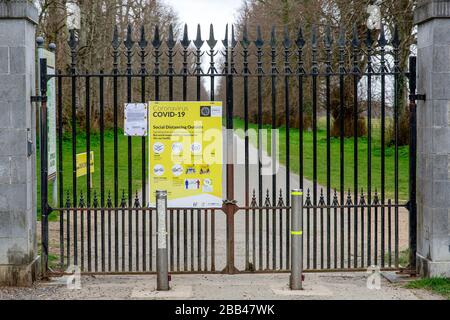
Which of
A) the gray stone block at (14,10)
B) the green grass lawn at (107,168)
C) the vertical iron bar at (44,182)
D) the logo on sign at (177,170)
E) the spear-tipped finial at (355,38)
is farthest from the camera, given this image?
the green grass lawn at (107,168)

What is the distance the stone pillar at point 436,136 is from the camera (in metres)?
8.34

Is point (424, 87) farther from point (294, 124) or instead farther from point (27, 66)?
point (294, 124)

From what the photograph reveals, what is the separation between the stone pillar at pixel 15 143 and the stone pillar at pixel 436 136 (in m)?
4.53

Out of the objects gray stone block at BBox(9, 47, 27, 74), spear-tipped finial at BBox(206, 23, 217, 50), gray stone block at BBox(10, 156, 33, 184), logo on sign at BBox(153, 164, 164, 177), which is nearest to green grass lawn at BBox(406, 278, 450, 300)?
logo on sign at BBox(153, 164, 164, 177)

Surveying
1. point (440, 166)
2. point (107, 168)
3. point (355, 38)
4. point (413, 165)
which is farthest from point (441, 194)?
point (107, 168)

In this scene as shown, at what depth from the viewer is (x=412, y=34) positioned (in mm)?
26641

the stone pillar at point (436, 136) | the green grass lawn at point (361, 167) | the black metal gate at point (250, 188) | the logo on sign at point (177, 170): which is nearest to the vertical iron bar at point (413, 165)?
the black metal gate at point (250, 188)

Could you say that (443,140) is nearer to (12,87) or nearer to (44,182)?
(44,182)

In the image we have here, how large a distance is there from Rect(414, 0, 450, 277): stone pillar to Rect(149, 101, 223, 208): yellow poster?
94.8 inches

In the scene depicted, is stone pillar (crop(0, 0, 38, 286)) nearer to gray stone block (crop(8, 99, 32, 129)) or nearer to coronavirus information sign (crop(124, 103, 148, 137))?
gray stone block (crop(8, 99, 32, 129))

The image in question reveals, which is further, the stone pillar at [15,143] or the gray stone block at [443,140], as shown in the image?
the gray stone block at [443,140]

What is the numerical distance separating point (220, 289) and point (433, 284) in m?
2.40

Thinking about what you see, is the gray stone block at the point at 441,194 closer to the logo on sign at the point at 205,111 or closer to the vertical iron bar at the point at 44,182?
the logo on sign at the point at 205,111

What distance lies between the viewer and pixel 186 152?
28.6ft
